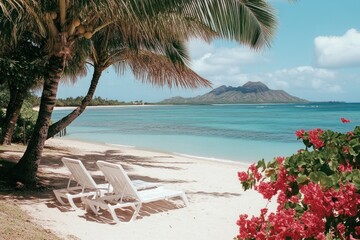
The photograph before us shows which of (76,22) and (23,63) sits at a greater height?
(76,22)

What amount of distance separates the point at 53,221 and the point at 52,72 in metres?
2.68

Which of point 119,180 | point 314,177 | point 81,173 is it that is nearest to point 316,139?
point 314,177

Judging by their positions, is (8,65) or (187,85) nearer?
(8,65)

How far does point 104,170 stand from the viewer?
616 centimetres

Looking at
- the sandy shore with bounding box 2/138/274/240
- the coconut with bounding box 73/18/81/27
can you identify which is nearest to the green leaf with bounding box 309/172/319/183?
the sandy shore with bounding box 2/138/274/240

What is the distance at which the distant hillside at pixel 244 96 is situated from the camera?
545ft

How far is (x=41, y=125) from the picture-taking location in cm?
736

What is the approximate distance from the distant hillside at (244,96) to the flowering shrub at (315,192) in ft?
531

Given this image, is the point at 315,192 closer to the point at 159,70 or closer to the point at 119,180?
the point at 119,180

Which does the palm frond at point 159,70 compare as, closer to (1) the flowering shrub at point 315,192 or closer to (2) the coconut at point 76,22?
(2) the coconut at point 76,22

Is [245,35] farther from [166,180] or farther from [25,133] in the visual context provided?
[25,133]

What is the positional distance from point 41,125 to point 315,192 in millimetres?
6107

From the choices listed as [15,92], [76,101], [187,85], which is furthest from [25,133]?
[76,101]

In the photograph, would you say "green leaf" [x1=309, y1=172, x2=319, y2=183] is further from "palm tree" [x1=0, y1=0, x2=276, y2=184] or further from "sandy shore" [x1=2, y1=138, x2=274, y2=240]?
"palm tree" [x1=0, y1=0, x2=276, y2=184]
